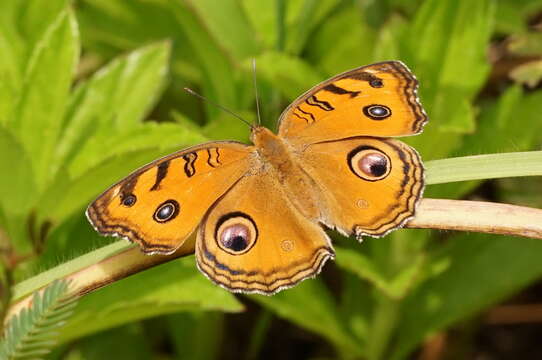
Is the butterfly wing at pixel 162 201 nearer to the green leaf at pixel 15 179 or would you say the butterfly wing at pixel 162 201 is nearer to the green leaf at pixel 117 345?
the green leaf at pixel 15 179

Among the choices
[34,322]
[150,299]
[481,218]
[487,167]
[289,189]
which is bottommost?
[34,322]

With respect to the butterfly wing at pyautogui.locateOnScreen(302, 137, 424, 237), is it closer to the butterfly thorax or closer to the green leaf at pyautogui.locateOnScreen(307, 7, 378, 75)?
the butterfly thorax

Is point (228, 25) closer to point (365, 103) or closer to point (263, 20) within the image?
point (263, 20)

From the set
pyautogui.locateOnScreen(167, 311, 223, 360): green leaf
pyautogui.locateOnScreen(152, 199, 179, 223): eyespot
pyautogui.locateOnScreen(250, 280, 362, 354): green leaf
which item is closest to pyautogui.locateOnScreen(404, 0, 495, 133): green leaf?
pyautogui.locateOnScreen(250, 280, 362, 354): green leaf

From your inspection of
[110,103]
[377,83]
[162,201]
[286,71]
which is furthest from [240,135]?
[162,201]

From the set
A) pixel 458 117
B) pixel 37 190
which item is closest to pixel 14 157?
pixel 37 190

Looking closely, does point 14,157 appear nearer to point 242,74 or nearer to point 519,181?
point 242,74

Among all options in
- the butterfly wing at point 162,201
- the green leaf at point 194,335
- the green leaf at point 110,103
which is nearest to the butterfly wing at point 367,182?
the butterfly wing at point 162,201
